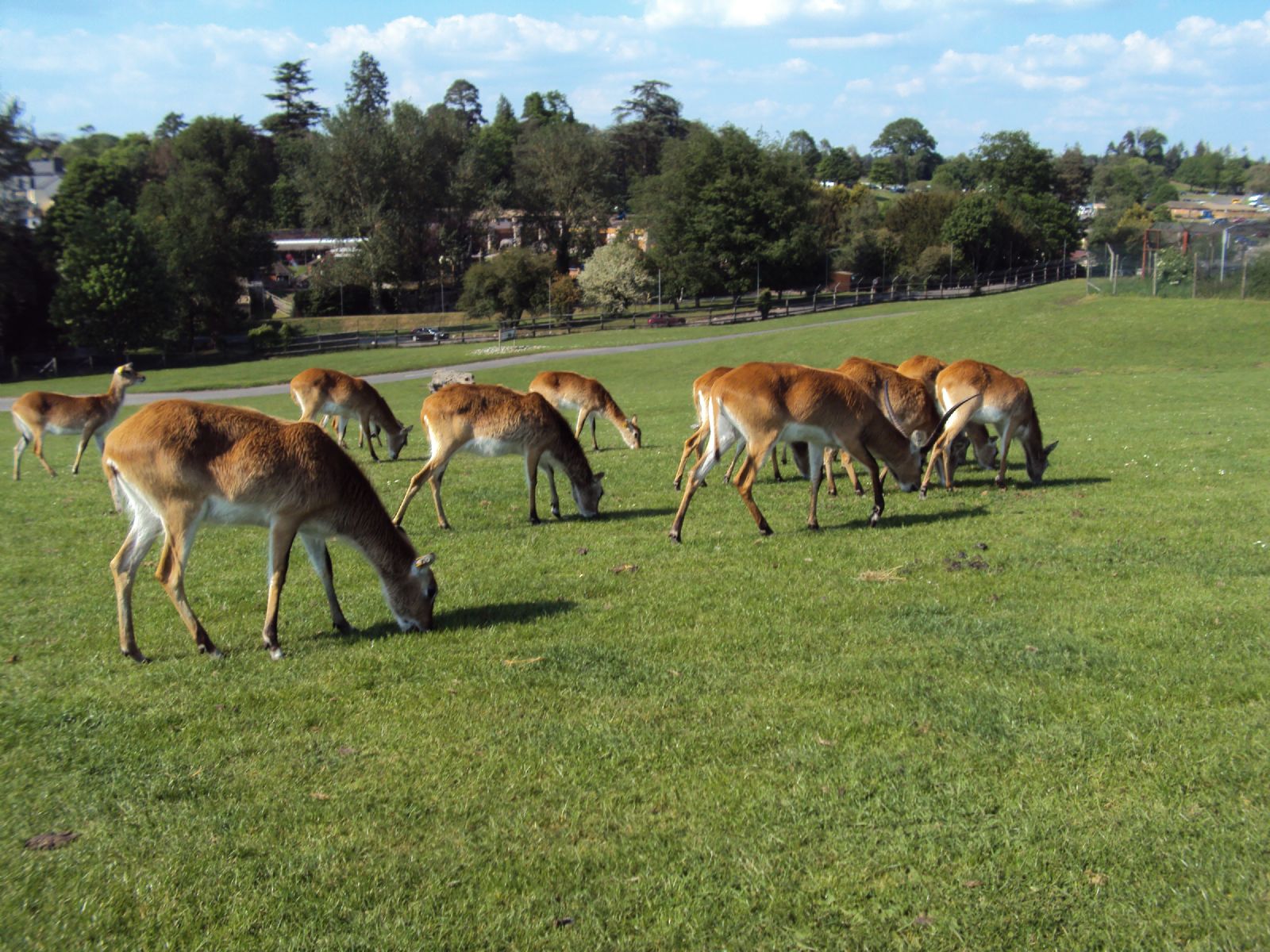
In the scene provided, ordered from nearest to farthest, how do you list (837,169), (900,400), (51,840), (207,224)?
(51,840) < (900,400) < (207,224) < (837,169)

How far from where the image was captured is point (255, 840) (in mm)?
5320

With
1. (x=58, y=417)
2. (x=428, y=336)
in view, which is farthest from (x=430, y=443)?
(x=428, y=336)

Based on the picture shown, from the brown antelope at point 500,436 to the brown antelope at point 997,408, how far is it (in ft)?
16.6

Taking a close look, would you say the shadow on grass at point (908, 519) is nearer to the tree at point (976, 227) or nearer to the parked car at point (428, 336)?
the parked car at point (428, 336)

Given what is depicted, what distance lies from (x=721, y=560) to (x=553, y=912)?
6.43m

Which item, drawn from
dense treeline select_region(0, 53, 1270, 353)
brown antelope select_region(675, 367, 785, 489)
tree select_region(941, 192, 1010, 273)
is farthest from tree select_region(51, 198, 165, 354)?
tree select_region(941, 192, 1010, 273)

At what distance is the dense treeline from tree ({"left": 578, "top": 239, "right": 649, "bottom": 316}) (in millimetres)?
152

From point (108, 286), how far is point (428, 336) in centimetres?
2189

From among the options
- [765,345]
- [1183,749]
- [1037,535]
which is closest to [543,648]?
[1183,749]

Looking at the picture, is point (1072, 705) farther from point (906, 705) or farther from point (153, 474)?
point (153, 474)

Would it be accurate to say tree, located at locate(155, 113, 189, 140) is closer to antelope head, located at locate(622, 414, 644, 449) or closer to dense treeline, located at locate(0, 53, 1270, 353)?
dense treeline, located at locate(0, 53, 1270, 353)

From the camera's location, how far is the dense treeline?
70.9 m

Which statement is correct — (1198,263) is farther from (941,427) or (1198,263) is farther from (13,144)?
(13,144)

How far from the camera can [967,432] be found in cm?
1622
